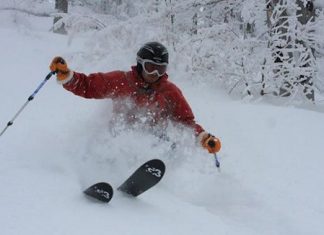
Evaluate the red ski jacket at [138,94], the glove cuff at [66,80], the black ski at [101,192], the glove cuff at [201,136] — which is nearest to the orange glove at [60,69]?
the glove cuff at [66,80]

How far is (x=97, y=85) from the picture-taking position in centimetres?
465

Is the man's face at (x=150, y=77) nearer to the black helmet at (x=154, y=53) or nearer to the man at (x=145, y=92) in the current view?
the man at (x=145, y=92)

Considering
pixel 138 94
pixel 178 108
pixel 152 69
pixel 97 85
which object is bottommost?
pixel 178 108

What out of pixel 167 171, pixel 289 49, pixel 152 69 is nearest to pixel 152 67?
pixel 152 69

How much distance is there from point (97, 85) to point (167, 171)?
3.86 ft

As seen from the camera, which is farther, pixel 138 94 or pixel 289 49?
pixel 289 49

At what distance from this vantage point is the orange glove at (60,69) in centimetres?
421

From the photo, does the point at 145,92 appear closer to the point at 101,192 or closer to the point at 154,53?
the point at 154,53

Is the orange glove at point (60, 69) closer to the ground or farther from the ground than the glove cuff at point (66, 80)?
farther from the ground

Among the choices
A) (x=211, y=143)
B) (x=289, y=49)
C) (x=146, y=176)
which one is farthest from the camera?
(x=289, y=49)

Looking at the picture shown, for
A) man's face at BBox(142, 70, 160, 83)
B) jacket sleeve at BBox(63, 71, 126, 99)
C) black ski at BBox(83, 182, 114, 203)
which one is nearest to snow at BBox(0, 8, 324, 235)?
black ski at BBox(83, 182, 114, 203)

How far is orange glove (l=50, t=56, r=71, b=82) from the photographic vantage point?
4.21 meters

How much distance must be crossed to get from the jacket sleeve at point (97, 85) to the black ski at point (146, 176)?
1.26 m

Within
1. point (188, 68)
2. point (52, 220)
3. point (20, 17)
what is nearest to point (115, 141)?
point (52, 220)
